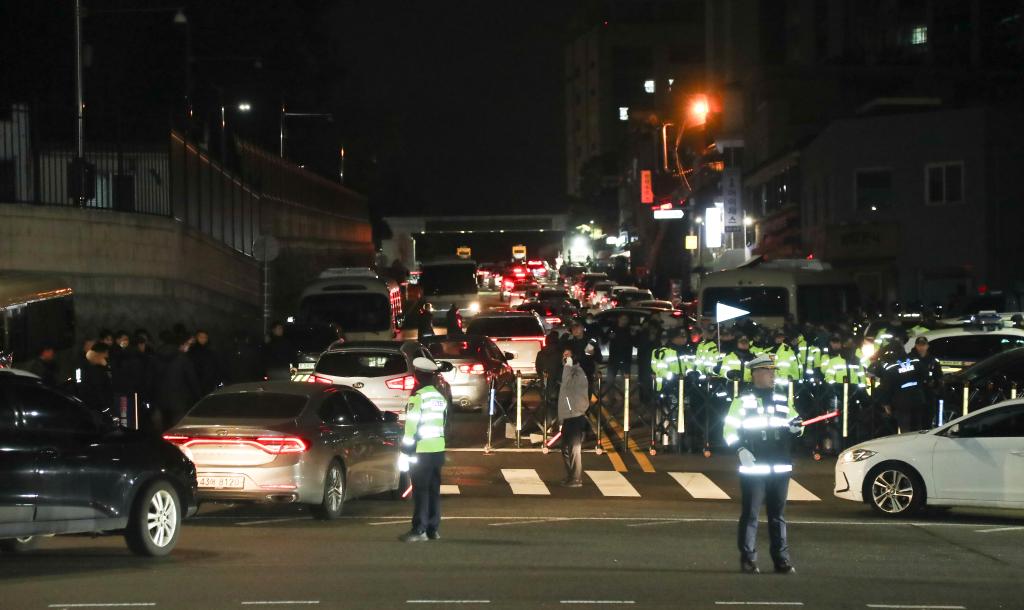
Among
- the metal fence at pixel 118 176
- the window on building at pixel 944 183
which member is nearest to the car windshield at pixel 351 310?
the metal fence at pixel 118 176

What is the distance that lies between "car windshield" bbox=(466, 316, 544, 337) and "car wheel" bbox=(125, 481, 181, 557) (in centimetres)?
1944

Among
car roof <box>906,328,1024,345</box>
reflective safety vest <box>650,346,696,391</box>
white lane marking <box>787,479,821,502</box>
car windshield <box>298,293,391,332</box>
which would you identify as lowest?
white lane marking <box>787,479,821,502</box>

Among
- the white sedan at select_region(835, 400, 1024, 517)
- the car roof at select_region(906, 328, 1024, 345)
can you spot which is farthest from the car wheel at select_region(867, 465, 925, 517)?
the car roof at select_region(906, 328, 1024, 345)

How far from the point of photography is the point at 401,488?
17031mm

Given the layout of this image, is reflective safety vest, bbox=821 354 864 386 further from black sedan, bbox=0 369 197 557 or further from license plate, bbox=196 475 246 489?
black sedan, bbox=0 369 197 557

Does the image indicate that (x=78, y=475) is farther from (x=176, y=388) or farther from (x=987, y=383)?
(x=987, y=383)

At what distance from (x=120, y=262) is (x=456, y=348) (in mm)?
7715

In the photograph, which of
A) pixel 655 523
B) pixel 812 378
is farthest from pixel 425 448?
pixel 812 378

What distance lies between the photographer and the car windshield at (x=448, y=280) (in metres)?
54.0

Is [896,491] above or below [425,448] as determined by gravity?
below

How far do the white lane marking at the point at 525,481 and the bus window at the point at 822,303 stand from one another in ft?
50.1

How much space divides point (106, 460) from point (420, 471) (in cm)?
286

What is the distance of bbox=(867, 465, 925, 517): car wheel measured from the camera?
50.3ft

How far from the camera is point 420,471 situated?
1294 centimetres
